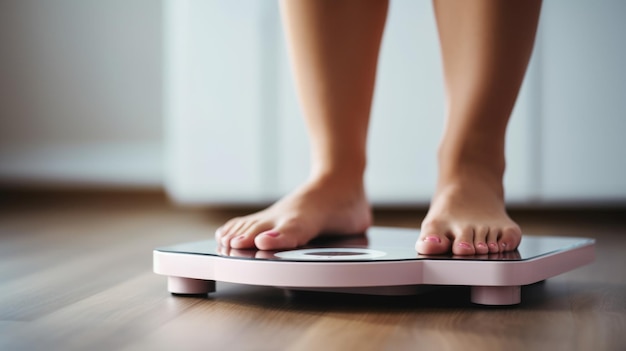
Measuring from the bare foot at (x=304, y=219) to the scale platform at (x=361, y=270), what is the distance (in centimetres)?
3

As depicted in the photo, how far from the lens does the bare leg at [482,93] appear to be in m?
1.04

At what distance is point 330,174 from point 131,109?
2390mm

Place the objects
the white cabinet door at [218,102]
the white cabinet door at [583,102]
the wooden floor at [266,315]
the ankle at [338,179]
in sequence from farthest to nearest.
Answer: the white cabinet door at [218,102]
the white cabinet door at [583,102]
the ankle at [338,179]
the wooden floor at [266,315]

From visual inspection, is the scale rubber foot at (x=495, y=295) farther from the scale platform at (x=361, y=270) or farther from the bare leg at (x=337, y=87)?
the bare leg at (x=337, y=87)

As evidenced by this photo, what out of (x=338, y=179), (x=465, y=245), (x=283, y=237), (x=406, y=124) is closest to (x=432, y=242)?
(x=465, y=245)

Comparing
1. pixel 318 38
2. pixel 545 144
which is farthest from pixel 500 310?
pixel 545 144

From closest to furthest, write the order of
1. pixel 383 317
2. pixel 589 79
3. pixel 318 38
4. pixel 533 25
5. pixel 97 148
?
pixel 383 317 < pixel 533 25 < pixel 318 38 < pixel 589 79 < pixel 97 148

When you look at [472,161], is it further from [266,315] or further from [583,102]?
[583,102]

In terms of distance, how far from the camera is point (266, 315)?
0.83m

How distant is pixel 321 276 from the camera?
84 centimetres

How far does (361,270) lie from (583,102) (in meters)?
1.40

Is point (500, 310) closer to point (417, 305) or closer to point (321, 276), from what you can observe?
point (417, 305)

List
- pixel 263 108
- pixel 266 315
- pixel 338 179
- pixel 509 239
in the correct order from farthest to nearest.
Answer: pixel 263 108 → pixel 338 179 → pixel 509 239 → pixel 266 315

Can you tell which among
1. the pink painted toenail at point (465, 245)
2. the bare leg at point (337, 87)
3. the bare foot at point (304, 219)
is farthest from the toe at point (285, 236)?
the pink painted toenail at point (465, 245)
